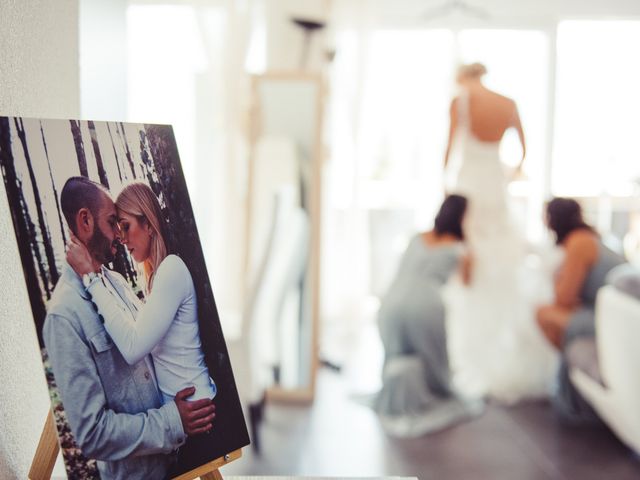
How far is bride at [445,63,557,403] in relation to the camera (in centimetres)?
383

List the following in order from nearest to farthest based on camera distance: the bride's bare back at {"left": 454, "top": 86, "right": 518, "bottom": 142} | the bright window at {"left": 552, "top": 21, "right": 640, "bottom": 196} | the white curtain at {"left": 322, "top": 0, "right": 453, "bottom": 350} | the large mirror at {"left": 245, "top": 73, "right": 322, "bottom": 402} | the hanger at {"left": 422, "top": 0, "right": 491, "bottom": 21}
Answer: the large mirror at {"left": 245, "top": 73, "right": 322, "bottom": 402}, the bride's bare back at {"left": 454, "top": 86, "right": 518, "bottom": 142}, the white curtain at {"left": 322, "top": 0, "right": 453, "bottom": 350}, the hanger at {"left": 422, "top": 0, "right": 491, "bottom": 21}, the bright window at {"left": 552, "top": 21, "right": 640, "bottom": 196}

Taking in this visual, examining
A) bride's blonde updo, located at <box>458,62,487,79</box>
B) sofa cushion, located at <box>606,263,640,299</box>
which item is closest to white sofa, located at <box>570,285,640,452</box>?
sofa cushion, located at <box>606,263,640,299</box>

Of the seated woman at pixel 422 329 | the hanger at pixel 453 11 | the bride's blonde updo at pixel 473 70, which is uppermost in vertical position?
the hanger at pixel 453 11

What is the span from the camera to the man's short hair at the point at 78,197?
2.69 feet

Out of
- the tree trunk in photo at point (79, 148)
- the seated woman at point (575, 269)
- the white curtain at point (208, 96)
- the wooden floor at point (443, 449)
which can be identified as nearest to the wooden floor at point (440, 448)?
the wooden floor at point (443, 449)

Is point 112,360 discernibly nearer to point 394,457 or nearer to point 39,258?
point 39,258

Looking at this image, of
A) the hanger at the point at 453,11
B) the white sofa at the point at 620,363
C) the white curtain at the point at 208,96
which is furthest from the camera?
the hanger at the point at 453,11

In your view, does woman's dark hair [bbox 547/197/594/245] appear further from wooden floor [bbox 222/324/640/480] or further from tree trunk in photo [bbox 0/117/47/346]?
tree trunk in photo [bbox 0/117/47/346]

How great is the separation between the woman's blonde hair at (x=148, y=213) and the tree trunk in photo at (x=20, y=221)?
0.41 ft

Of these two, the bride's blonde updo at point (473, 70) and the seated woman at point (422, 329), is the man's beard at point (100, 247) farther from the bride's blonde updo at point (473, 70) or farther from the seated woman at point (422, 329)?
the bride's blonde updo at point (473, 70)

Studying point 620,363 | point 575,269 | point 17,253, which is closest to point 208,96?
point 575,269

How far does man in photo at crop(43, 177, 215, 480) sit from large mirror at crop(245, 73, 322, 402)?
256 cm

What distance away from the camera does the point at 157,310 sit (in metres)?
0.88

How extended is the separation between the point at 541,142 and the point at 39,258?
556 cm
